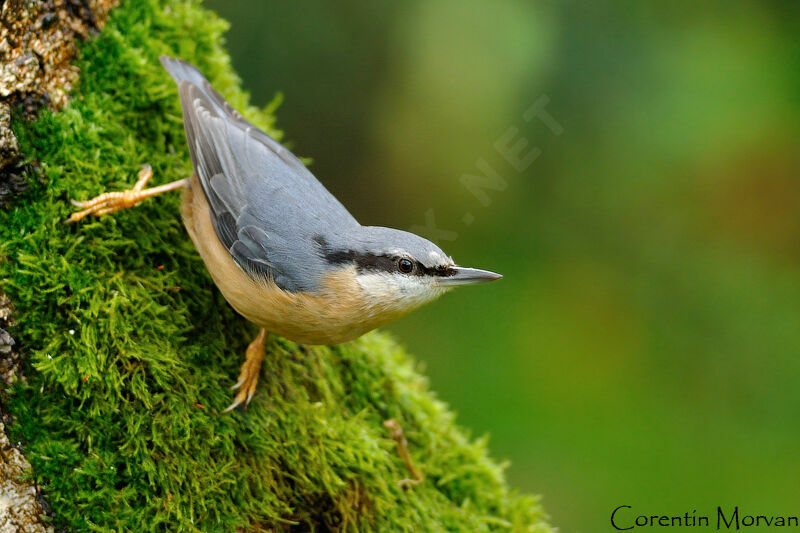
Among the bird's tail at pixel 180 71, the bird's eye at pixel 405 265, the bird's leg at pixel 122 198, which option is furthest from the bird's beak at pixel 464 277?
the bird's tail at pixel 180 71

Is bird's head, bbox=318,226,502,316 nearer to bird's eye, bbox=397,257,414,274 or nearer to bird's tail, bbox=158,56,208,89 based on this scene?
bird's eye, bbox=397,257,414,274

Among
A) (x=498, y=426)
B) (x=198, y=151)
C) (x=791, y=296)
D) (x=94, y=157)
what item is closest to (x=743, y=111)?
(x=791, y=296)

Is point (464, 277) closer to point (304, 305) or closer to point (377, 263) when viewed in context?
point (377, 263)

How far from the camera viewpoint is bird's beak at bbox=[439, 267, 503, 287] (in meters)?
2.48

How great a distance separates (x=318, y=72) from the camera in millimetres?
4930

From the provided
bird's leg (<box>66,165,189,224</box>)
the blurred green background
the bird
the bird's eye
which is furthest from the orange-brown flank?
the blurred green background

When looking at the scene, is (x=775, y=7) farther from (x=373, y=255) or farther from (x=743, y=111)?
(x=373, y=255)

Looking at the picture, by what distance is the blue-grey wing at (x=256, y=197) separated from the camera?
8.42 ft

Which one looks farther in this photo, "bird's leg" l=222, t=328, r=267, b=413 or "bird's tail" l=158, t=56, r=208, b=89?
"bird's tail" l=158, t=56, r=208, b=89

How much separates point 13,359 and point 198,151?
98 centimetres

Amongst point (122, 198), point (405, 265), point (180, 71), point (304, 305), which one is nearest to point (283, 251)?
point (304, 305)

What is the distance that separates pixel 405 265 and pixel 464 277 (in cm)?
21

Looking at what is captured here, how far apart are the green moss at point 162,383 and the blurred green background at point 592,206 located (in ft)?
6.02

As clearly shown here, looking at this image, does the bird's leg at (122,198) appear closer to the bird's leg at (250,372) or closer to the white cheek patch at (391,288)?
the bird's leg at (250,372)
